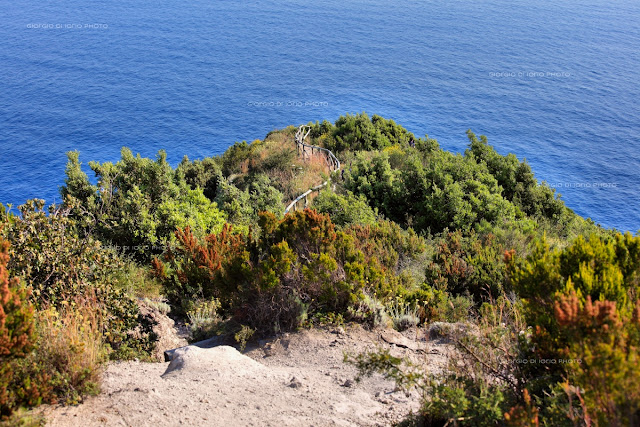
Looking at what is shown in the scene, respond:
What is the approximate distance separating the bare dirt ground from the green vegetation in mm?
340

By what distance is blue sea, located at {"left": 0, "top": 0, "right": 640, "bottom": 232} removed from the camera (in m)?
41.3

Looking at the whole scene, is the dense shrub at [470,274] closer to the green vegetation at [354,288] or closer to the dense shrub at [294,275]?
the green vegetation at [354,288]

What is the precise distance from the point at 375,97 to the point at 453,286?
1770 inches

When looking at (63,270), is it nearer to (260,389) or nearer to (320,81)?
(260,389)

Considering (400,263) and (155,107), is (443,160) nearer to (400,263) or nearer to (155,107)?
(400,263)

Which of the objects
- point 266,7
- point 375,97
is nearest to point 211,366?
point 375,97

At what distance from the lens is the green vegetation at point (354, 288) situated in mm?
4395

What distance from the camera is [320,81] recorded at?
192 ft

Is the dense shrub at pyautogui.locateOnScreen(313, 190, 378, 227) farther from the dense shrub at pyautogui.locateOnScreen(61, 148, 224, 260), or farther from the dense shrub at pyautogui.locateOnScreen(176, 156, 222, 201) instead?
the dense shrub at pyautogui.locateOnScreen(176, 156, 222, 201)

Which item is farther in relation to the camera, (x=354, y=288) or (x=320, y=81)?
(x=320, y=81)

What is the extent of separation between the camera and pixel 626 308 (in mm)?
4672

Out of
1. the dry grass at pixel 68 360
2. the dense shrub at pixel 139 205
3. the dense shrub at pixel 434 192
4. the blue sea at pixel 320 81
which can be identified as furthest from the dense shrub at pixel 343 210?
the blue sea at pixel 320 81

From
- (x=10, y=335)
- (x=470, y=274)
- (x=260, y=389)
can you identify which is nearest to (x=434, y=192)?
(x=470, y=274)

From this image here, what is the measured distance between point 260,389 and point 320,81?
2183 inches
